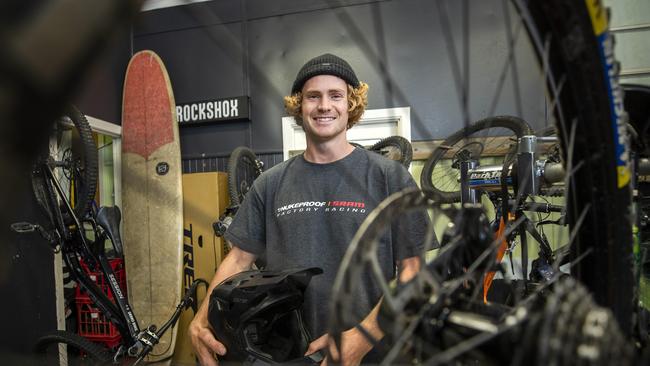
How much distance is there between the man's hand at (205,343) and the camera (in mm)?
812

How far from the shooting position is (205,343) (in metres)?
0.84

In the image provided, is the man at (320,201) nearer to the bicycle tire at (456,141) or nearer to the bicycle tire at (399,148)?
the bicycle tire at (456,141)

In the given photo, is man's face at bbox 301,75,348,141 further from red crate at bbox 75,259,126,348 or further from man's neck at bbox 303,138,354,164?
red crate at bbox 75,259,126,348

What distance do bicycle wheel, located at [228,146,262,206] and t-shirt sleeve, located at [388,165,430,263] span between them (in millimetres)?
1421

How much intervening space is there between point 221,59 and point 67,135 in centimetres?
128

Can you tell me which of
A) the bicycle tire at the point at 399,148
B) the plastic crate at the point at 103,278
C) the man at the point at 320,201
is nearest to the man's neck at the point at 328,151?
the man at the point at 320,201

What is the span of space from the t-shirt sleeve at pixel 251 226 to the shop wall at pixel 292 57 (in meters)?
1.56

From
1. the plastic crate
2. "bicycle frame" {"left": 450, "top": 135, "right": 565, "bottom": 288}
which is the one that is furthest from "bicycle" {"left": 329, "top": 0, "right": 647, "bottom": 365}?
the plastic crate

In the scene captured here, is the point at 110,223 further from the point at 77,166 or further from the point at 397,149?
the point at 397,149

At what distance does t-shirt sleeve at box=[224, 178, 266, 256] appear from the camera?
1130 millimetres

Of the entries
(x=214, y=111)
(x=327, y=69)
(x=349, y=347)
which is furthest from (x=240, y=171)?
(x=349, y=347)

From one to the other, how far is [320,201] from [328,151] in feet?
0.55

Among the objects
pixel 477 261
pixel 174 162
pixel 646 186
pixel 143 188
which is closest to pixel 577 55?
pixel 477 261

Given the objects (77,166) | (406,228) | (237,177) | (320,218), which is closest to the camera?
(406,228)
